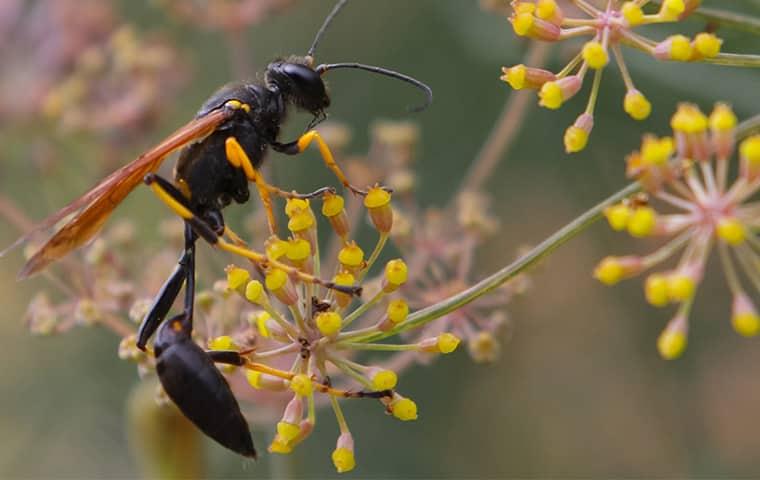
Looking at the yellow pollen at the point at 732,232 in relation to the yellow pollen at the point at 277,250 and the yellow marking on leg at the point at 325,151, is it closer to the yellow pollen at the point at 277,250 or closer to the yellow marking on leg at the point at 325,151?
the yellow pollen at the point at 277,250

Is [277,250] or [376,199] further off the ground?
[376,199]

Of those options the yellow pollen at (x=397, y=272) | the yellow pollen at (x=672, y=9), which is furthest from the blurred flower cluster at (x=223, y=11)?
the yellow pollen at (x=672, y=9)

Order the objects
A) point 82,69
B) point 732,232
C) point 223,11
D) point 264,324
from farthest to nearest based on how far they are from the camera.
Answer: point 82,69 → point 223,11 → point 264,324 → point 732,232

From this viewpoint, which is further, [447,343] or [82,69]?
[82,69]

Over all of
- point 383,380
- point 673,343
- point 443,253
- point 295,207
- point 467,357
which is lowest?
point 673,343

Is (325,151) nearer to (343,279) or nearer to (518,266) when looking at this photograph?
(343,279)

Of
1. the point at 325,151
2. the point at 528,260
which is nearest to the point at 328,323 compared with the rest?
the point at 528,260
